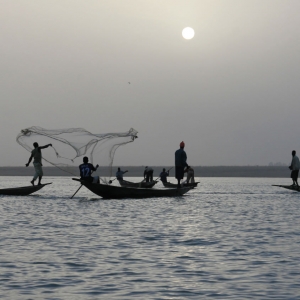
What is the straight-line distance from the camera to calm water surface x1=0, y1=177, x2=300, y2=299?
348 inches

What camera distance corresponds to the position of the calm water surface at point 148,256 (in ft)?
29.0

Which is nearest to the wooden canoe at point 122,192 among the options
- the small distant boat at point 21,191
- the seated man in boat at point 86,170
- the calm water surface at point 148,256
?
the seated man in boat at point 86,170

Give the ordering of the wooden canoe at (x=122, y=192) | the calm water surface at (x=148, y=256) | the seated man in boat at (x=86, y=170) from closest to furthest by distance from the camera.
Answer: the calm water surface at (x=148, y=256), the seated man in boat at (x=86, y=170), the wooden canoe at (x=122, y=192)

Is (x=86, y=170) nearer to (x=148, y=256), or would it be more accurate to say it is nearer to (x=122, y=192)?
(x=122, y=192)

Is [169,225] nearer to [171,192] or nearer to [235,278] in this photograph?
[235,278]

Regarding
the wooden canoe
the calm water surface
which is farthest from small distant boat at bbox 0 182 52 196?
the calm water surface

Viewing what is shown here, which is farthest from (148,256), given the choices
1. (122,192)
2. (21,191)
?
(21,191)

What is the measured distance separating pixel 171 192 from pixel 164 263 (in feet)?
63.7

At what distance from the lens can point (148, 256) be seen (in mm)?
11633

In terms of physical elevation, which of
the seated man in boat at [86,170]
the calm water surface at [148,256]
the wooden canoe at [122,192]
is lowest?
the calm water surface at [148,256]

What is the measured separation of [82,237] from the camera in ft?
46.9

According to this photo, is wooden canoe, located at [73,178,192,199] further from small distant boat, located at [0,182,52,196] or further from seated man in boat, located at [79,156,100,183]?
small distant boat, located at [0,182,52,196]

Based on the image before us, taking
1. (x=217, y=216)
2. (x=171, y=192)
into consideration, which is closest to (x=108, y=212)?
(x=217, y=216)

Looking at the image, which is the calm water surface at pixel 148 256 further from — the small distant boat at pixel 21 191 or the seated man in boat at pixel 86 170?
the small distant boat at pixel 21 191
